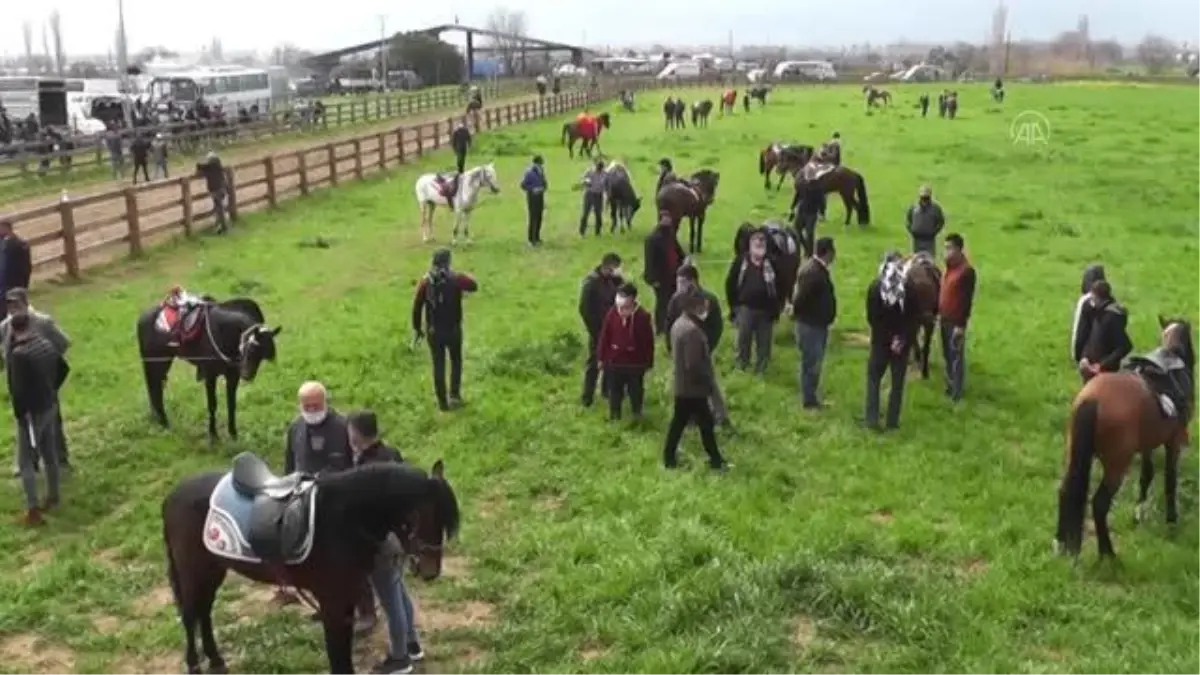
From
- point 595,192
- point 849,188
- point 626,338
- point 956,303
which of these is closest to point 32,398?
point 626,338

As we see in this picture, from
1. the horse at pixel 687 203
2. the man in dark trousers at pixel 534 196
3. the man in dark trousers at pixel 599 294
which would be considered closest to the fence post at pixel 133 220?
the man in dark trousers at pixel 534 196

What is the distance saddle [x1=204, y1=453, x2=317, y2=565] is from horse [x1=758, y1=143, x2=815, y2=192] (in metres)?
20.7

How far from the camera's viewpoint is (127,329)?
15.1 meters

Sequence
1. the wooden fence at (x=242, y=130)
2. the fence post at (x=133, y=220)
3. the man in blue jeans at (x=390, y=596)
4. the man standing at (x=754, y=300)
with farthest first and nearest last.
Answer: the wooden fence at (x=242, y=130) → the fence post at (x=133, y=220) → the man standing at (x=754, y=300) → the man in blue jeans at (x=390, y=596)

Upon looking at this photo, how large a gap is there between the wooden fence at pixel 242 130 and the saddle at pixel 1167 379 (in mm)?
25354

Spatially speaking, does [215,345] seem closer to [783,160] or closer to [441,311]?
[441,311]

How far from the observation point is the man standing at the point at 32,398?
8992 mm

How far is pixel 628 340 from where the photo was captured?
35.5 feet

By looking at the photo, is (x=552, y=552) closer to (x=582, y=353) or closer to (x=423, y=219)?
(x=582, y=353)

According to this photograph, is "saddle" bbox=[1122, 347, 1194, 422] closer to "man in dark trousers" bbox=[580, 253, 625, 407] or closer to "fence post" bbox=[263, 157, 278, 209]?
"man in dark trousers" bbox=[580, 253, 625, 407]

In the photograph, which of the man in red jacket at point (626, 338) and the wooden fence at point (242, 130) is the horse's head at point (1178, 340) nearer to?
the man in red jacket at point (626, 338)

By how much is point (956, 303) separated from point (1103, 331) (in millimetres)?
1807

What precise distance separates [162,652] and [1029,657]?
4.85 metres

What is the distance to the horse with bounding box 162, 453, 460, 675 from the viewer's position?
5754 millimetres
